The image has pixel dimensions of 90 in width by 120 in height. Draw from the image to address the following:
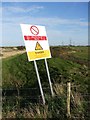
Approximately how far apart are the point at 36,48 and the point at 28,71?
1010 centimetres

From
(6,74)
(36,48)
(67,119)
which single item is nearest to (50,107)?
(67,119)

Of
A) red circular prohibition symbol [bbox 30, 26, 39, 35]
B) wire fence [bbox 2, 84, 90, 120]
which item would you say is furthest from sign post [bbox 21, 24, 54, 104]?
wire fence [bbox 2, 84, 90, 120]

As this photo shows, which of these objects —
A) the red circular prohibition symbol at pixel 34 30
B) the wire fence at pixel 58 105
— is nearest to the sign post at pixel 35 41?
the red circular prohibition symbol at pixel 34 30

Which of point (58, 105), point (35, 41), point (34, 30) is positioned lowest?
point (58, 105)

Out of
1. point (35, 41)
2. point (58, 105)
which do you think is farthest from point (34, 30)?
point (58, 105)

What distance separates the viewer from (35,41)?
9445 mm

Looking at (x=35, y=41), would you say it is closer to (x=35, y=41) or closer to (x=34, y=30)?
(x=35, y=41)

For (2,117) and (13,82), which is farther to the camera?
(13,82)

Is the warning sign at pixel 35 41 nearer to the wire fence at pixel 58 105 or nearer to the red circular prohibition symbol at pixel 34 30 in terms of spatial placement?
the red circular prohibition symbol at pixel 34 30

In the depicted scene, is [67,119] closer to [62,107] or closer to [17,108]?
[62,107]

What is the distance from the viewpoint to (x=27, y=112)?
7777 millimetres

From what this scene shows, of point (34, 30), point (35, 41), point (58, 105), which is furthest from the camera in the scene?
point (34, 30)

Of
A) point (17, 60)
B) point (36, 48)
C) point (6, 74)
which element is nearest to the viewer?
point (36, 48)

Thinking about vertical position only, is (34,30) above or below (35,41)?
above
